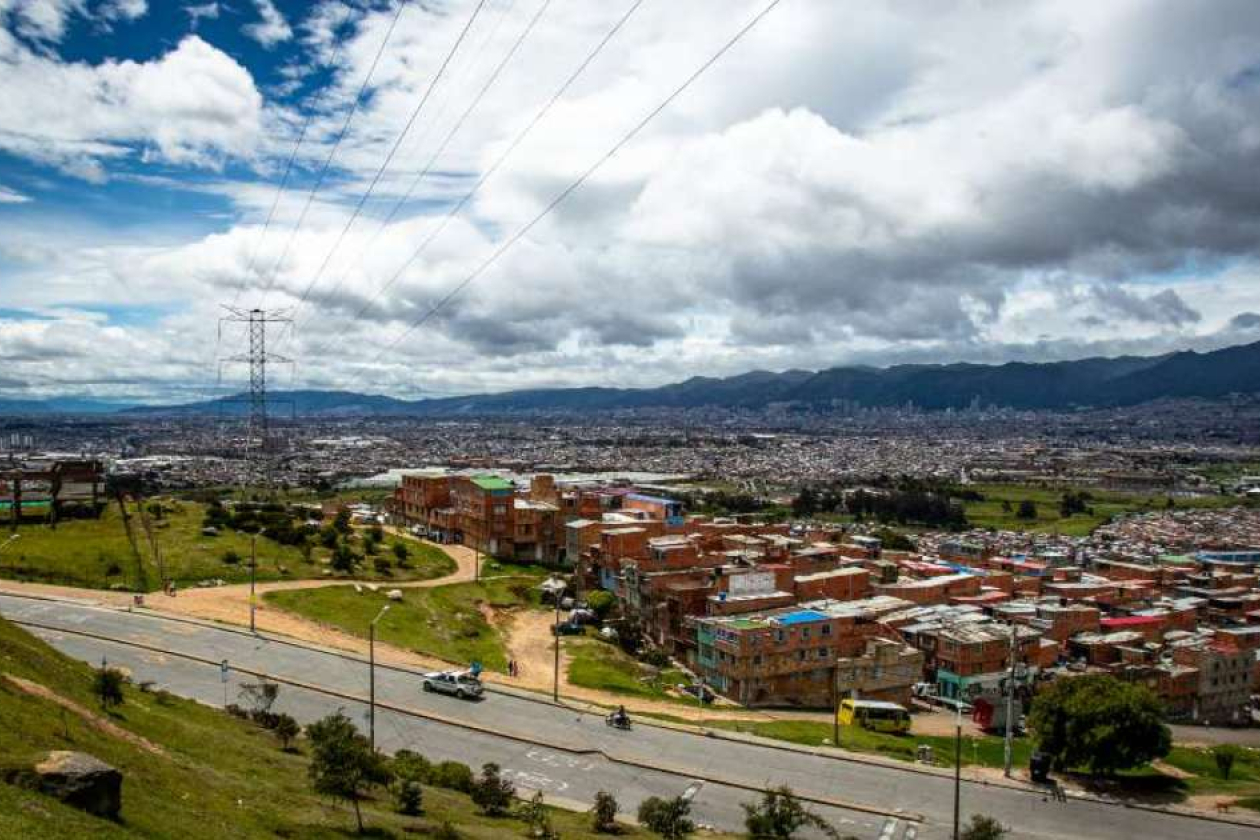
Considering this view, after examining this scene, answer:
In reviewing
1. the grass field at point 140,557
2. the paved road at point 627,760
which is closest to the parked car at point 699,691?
the paved road at point 627,760

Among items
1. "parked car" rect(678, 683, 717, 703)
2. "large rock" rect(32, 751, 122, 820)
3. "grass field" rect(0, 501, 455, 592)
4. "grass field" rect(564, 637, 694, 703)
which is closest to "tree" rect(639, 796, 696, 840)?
"large rock" rect(32, 751, 122, 820)

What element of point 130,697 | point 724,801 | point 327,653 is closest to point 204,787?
point 130,697

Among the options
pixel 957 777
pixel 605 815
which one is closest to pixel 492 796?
pixel 605 815

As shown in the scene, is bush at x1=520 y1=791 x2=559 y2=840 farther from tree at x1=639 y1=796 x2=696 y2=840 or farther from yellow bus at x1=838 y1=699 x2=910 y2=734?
yellow bus at x1=838 y1=699 x2=910 y2=734

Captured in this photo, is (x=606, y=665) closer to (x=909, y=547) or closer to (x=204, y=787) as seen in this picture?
(x=204, y=787)

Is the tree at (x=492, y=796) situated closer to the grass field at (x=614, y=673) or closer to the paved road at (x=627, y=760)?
the paved road at (x=627, y=760)

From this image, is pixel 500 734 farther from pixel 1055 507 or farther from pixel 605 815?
pixel 1055 507
